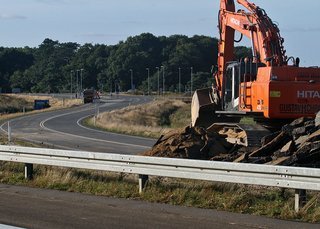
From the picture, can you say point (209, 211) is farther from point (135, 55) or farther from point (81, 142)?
point (135, 55)

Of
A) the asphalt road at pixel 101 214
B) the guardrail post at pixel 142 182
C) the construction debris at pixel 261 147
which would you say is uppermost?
the construction debris at pixel 261 147

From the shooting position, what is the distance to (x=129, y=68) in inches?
6698

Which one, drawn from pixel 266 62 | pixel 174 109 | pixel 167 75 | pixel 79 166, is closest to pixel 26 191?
pixel 79 166

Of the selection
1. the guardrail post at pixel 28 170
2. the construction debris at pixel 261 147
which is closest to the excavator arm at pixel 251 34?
the construction debris at pixel 261 147

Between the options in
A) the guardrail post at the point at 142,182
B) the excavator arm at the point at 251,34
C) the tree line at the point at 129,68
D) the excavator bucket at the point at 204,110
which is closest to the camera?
the guardrail post at the point at 142,182

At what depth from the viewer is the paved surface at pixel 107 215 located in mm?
8648

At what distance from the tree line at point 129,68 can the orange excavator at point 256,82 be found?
397ft

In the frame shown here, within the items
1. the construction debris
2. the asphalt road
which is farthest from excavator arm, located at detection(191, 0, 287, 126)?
the asphalt road

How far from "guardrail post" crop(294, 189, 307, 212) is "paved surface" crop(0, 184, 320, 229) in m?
Answer: 0.55

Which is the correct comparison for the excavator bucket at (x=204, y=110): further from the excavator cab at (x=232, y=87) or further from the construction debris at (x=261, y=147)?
the construction debris at (x=261, y=147)

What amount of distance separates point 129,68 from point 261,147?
515 feet

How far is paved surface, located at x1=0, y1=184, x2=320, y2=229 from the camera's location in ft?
28.4

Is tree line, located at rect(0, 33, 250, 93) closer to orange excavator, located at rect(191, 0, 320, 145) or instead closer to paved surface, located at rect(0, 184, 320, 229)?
orange excavator, located at rect(191, 0, 320, 145)

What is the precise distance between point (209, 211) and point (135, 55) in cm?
16418
